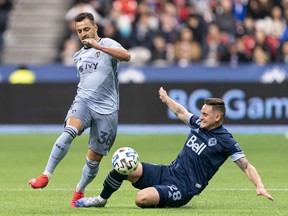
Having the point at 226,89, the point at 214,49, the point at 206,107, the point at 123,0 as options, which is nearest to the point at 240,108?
the point at 226,89

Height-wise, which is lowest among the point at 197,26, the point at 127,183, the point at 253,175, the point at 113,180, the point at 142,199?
the point at 197,26

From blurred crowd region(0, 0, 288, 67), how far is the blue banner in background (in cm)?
57

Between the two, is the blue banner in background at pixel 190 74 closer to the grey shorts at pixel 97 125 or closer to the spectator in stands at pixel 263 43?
the spectator in stands at pixel 263 43

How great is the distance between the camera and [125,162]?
35.1 ft

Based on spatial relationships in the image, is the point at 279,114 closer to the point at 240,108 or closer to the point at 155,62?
the point at 240,108

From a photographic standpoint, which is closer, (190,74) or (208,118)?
(208,118)

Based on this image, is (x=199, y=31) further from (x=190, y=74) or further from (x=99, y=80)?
(x=99, y=80)

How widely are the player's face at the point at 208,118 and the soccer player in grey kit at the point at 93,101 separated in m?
1.09

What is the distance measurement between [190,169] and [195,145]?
288 millimetres

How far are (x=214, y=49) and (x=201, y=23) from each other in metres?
0.81

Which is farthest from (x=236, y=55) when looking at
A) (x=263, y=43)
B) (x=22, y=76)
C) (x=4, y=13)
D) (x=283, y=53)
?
(x=4, y=13)

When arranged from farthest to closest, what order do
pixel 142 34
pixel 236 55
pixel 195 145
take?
1. pixel 142 34
2. pixel 236 55
3. pixel 195 145

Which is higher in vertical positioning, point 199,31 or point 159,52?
point 199,31

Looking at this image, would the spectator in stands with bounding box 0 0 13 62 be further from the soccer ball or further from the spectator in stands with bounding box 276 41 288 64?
the soccer ball
